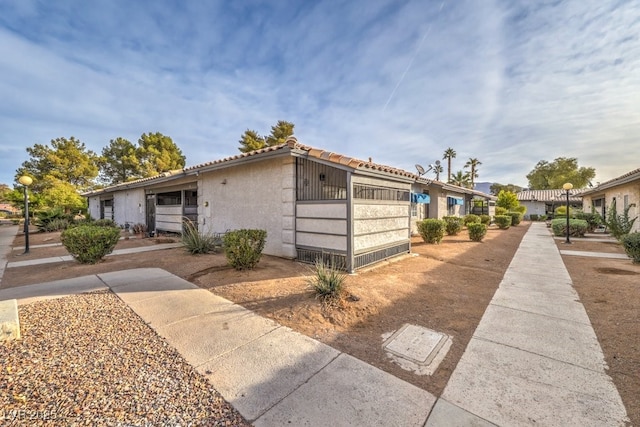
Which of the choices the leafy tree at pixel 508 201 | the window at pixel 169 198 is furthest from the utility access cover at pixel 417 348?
the leafy tree at pixel 508 201

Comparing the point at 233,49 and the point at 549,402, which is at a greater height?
the point at 233,49

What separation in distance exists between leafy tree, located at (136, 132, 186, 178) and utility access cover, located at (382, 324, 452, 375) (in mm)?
35618

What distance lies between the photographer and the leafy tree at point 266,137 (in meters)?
26.4

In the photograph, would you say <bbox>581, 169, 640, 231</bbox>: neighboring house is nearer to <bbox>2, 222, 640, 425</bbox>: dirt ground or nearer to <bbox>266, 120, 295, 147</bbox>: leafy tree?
<bbox>2, 222, 640, 425</bbox>: dirt ground

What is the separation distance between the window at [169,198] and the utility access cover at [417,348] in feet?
47.6

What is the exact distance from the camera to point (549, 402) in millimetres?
2287

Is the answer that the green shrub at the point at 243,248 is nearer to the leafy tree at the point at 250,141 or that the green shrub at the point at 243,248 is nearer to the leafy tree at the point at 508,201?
the leafy tree at the point at 250,141

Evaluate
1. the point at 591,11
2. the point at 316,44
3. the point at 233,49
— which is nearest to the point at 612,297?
the point at 591,11

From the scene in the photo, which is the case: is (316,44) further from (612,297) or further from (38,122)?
(38,122)

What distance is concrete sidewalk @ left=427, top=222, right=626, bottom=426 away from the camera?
2.15 meters

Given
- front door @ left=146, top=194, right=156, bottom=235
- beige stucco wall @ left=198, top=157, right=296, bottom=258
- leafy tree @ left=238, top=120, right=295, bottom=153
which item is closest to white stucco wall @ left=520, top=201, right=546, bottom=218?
leafy tree @ left=238, top=120, right=295, bottom=153

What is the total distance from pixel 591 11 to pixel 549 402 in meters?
9.50

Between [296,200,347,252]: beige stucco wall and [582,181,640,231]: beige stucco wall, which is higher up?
[582,181,640,231]: beige stucco wall

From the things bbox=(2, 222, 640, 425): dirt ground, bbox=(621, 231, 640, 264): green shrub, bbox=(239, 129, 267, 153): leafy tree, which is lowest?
bbox=(2, 222, 640, 425): dirt ground
